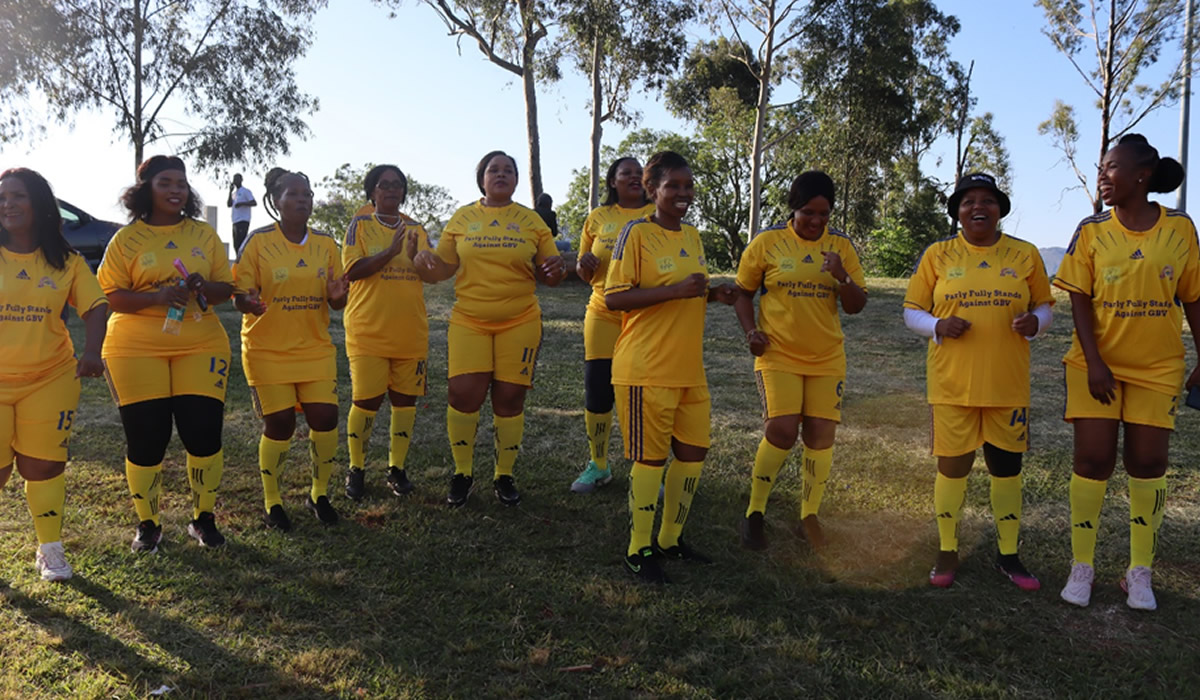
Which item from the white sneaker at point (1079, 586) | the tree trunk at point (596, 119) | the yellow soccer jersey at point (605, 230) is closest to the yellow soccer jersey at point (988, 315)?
the white sneaker at point (1079, 586)

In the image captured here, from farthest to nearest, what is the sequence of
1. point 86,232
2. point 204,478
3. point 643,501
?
point 86,232, point 204,478, point 643,501

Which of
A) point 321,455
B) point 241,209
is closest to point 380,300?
point 321,455

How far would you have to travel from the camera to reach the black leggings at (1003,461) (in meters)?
4.24

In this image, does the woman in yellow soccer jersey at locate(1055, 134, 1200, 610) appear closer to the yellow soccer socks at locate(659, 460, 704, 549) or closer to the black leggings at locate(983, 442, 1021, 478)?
the black leggings at locate(983, 442, 1021, 478)

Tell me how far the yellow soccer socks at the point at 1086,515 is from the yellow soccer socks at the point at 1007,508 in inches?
10.3

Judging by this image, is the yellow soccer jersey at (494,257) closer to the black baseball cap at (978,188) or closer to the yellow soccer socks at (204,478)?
the yellow soccer socks at (204,478)

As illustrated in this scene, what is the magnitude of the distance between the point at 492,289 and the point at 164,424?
1987 mm

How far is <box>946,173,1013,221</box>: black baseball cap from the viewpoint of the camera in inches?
163

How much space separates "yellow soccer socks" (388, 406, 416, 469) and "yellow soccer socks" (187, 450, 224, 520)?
123cm

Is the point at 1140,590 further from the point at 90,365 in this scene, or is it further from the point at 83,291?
the point at 83,291

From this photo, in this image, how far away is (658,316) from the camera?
4.09 meters

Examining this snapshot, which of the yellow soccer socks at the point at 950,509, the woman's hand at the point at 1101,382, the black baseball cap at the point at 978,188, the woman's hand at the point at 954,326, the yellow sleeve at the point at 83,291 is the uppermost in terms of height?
the black baseball cap at the point at 978,188

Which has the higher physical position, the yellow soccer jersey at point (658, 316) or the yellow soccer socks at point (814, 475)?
the yellow soccer jersey at point (658, 316)

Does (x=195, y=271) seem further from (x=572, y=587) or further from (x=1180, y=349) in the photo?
(x=1180, y=349)
